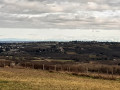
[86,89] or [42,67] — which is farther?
[42,67]

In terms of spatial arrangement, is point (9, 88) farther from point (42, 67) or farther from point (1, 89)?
point (42, 67)

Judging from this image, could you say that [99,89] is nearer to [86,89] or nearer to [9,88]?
[86,89]

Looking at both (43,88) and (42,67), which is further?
(42,67)

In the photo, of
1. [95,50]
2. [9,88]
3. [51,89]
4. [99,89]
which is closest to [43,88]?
[51,89]

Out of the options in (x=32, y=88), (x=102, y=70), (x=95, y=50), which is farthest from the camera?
(x=95, y=50)

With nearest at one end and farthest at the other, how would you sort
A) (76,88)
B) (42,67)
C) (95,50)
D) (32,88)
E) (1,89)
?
1. (1,89)
2. (32,88)
3. (76,88)
4. (42,67)
5. (95,50)

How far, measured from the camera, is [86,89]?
26891mm

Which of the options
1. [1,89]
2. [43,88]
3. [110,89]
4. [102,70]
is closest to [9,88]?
[1,89]

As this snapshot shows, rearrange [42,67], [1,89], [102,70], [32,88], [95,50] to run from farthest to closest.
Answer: [95,50], [102,70], [42,67], [32,88], [1,89]

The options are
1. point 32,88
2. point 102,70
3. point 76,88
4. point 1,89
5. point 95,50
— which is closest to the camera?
point 1,89

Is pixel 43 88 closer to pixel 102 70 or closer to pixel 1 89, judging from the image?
pixel 1 89

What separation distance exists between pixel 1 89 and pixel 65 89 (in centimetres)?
619

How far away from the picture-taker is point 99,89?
90.6 ft

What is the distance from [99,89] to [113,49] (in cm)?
16563
